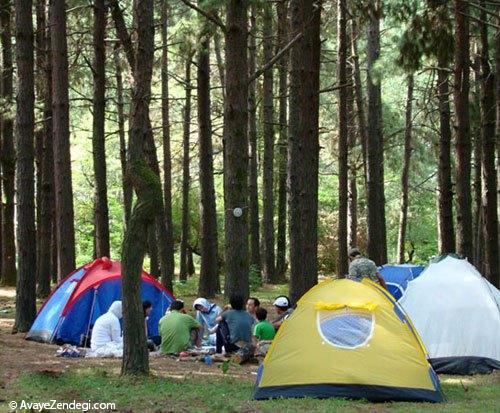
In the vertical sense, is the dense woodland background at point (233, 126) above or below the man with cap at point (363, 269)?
above

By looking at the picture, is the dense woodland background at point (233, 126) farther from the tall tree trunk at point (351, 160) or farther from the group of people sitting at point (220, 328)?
the group of people sitting at point (220, 328)

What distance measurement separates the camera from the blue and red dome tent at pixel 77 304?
12.5 meters

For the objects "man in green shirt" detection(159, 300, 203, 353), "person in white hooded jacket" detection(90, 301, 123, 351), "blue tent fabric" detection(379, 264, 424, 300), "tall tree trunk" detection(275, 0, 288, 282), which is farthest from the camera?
"tall tree trunk" detection(275, 0, 288, 282)

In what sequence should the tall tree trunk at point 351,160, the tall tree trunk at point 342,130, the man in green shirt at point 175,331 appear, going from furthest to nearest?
1. the tall tree trunk at point 351,160
2. the tall tree trunk at point 342,130
3. the man in green shirt at point 175,331

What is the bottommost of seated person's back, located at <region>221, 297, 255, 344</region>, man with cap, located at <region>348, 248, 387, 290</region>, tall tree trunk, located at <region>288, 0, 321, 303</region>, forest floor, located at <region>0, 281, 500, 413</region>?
forest floor, located at <region>0, 281, 500, 413</region>

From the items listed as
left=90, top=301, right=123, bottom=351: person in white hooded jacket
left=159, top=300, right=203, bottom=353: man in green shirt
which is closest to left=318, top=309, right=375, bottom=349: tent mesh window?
left=159, top=300, right=203, bottom=353: man in green shirt

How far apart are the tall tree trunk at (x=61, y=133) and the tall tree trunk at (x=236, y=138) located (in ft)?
13.7

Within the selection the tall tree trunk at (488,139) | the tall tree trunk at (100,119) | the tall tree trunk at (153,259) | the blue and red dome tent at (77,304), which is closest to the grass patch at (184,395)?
the blue and red dome tent at (77,304)

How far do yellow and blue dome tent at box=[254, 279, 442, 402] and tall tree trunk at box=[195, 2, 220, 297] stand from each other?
1032 centimetres

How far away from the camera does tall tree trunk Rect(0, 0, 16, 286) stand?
763 inches

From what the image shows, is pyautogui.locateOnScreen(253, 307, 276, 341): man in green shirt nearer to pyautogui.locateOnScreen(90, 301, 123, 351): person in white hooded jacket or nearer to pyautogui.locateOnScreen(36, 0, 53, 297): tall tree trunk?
pyautogui.locateOnScreen(90, 301, 123, 351): person in white hooded jacket

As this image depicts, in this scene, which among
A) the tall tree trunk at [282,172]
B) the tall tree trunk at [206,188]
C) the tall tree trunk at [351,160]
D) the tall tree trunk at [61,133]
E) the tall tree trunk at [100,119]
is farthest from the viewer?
the tall tree trunk at [282,172]

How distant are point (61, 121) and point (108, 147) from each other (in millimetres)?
21951

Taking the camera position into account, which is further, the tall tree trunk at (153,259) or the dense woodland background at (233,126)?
the tall tree trunk at (153,259)
